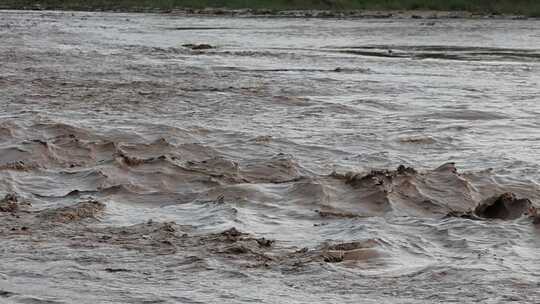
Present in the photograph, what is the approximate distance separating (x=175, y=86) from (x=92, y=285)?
10.5 meters

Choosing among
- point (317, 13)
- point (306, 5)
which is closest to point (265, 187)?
point (317, 13)

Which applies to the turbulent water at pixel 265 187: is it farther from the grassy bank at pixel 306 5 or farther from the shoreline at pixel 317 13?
the grassy bank at pixel 306 5

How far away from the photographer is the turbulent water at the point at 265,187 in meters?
5.50

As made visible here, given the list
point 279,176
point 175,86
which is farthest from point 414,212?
point 175,86

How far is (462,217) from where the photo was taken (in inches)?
277

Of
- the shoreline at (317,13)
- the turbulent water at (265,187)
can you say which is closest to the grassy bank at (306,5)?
the shoreline at (317,13)

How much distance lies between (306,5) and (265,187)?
4922 cm

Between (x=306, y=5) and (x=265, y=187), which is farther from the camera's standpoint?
(x=306, y=5)

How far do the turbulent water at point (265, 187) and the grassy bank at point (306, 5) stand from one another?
107 ft

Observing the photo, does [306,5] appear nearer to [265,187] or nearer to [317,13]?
[317,13]

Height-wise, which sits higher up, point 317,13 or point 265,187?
point 265,187

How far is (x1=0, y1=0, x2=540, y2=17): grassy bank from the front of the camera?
4972 cm

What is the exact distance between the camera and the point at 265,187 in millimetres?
7945

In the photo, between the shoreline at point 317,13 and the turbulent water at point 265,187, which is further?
the shoreline at point 317,13
